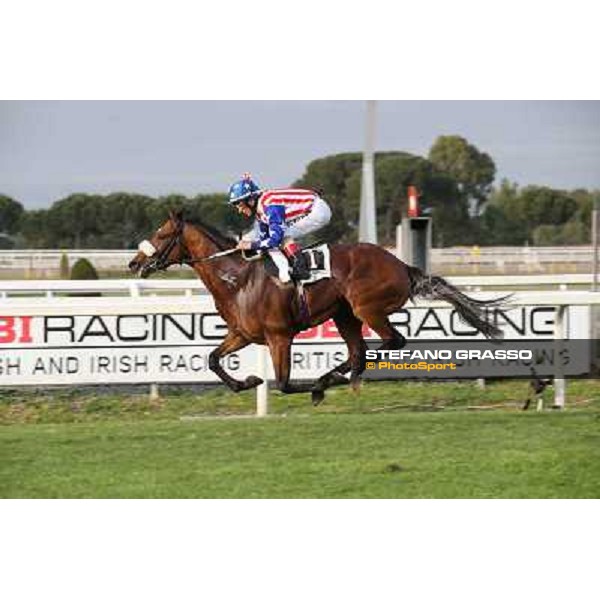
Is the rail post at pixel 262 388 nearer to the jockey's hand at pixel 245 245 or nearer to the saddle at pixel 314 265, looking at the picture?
the saddle at pixel 314 265

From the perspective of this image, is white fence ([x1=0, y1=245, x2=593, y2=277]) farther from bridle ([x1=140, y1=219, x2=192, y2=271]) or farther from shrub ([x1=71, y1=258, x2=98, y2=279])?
bridle ([x1=140, y1=219, x2=192, y2=271])

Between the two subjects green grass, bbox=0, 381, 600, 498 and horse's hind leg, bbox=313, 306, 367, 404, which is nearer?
green grass, bbox=0, 381, 600, 498

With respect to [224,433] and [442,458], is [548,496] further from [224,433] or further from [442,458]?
[224,433]

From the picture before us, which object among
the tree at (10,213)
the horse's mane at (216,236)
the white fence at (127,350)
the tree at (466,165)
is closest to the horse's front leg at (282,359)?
the horse's mane at (216,236)

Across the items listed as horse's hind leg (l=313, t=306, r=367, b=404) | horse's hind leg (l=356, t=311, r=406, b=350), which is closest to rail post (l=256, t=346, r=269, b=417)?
horse's hind leg (l=313, t=306, r=367, b=404)

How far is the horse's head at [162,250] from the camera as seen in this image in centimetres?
660

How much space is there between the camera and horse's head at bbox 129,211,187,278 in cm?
660

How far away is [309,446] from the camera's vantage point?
6.62 m

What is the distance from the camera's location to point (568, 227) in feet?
48.3

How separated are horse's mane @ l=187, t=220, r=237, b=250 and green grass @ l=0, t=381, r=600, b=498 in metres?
1.13

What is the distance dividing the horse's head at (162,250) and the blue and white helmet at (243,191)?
1.71 feet

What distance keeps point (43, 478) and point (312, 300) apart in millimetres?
1829

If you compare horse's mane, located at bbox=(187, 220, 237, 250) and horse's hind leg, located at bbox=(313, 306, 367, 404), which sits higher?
horse's mane, located at bbox=(187, 220, 237, 250)

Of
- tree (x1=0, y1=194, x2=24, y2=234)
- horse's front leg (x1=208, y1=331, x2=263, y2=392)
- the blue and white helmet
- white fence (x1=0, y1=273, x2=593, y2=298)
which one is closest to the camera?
the blue and white helmet
